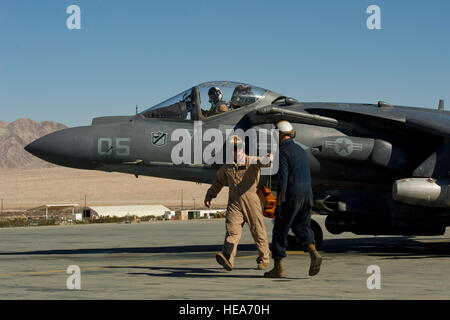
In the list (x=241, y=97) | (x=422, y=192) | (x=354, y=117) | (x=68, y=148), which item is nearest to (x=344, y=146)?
(x=354, y=117)

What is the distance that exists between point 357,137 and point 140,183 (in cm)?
7747

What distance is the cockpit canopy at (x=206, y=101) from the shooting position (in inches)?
554

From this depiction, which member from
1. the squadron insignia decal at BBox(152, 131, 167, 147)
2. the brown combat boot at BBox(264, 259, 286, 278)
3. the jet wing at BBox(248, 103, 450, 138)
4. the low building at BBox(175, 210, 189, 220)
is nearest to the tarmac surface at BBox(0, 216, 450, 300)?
the brown combat boot at BBox(264, 259, 286, 278)

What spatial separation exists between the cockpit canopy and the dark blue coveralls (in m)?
4.61

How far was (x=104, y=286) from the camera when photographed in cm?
869

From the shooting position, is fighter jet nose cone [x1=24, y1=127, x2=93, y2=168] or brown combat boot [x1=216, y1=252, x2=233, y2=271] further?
fighter jet nose cone [x1=24, y1=127, x2=93, y2=168]

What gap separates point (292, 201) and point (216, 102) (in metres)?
5.06

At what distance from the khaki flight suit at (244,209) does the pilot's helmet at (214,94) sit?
393cm

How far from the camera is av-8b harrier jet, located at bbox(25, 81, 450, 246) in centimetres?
1361

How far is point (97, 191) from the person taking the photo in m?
85.9

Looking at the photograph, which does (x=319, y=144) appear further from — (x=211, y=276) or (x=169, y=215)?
(x=169, y=215)

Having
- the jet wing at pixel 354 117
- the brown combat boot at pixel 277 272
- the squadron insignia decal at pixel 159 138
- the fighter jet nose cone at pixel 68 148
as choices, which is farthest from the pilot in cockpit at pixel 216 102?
the brown combat boot at pixel 277 272

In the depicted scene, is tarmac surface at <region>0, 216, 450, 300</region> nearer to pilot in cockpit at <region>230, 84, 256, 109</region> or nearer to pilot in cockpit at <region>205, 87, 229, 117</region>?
pilot in cockpit at <region>205, 87, 229, 117</region>
